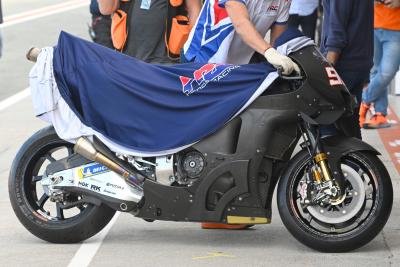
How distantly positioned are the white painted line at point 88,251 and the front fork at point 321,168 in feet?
4.60

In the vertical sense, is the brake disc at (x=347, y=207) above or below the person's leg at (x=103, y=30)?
above

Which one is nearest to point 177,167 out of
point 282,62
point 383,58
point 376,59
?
point 282,62

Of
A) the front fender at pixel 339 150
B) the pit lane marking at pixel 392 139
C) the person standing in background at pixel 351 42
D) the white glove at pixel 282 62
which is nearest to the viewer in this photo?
the white glove at pixel 282 62

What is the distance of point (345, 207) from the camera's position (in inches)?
255

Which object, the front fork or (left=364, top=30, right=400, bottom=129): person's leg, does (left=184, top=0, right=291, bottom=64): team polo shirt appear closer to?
the front fork

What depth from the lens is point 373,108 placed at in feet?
36.6

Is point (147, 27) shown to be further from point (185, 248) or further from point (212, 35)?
point (185, 248)

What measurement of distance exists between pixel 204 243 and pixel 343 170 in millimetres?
996

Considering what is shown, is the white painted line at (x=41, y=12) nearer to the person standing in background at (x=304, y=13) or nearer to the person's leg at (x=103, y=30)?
the person standing in background at (x=304, y=13)

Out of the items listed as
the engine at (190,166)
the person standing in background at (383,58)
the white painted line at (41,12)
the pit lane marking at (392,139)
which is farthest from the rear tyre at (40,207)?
the white painted line at (41,12)

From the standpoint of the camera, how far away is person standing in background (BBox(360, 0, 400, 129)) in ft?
33.9

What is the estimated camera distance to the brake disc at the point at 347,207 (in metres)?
6.45

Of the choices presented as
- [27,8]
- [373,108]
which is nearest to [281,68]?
[373,108]

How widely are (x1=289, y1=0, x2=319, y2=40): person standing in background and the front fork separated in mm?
5543
